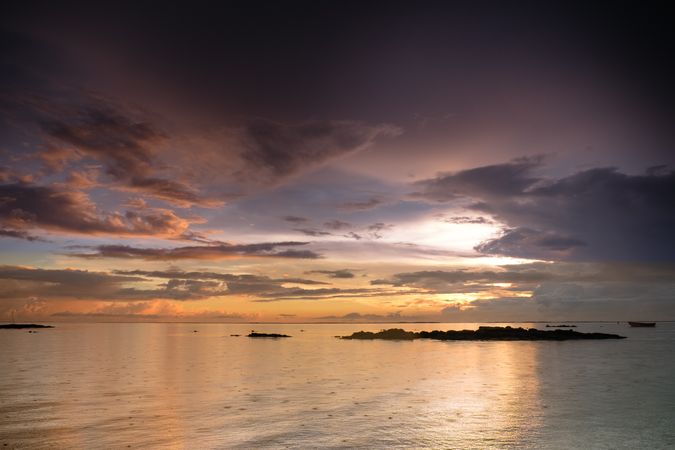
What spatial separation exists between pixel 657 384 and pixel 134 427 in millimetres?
44761

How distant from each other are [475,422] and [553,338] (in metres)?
116

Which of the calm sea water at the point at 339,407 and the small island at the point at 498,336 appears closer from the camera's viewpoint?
the calm sea water at the point at 339,407

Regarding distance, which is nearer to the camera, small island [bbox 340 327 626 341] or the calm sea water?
the calm sea water

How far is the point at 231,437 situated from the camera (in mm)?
24375

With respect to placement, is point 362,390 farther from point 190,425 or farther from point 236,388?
point 190,425

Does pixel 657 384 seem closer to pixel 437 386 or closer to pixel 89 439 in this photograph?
pixel 437 386

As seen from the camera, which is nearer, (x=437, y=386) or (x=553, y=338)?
(x=437, y=386)

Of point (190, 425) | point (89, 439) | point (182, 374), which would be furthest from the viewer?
point (182, 374)

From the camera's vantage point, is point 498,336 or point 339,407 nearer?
point 339,407

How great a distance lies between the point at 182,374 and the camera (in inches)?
2119

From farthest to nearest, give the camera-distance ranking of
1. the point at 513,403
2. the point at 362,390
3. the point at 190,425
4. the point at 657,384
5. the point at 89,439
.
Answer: the point at 657,384 → the point at 362,390 → the point at 513,403 → the point at 190,425 → the point at 89,439

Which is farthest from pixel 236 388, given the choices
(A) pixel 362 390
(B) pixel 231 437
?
(B) pixel 231 437

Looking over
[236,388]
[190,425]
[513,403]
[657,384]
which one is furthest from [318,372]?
[657,384]

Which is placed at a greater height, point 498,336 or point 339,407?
point 339,407
